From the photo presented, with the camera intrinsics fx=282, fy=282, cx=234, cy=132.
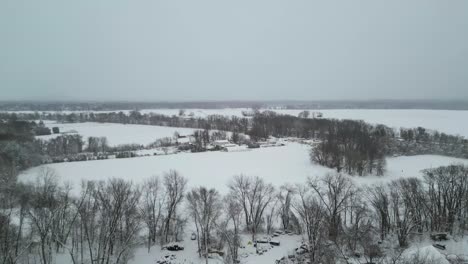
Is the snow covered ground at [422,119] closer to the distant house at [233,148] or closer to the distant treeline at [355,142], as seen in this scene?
the distant treeline at [355,142]

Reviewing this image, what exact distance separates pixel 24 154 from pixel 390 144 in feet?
204

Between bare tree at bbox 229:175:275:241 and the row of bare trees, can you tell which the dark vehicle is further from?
bare tree at bbox 229:175:275:241

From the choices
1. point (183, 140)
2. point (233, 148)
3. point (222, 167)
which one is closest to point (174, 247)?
point (222, 167)

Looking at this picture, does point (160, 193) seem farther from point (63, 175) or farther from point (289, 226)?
point (63, 175)

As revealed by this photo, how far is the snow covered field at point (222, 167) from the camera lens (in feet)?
118

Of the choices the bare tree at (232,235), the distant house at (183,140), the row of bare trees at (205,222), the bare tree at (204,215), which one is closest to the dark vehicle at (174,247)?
the row of bare trees at (205,222)

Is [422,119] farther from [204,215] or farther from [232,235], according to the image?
[204,215]

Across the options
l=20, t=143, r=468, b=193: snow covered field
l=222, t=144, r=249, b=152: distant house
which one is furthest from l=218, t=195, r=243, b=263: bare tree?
l=222, t=144, r=249, b=152: distant house

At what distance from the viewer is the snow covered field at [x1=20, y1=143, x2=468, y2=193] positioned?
35875 mm

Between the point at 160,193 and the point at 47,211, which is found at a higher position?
the point at 47,211

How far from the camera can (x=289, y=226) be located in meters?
23.0

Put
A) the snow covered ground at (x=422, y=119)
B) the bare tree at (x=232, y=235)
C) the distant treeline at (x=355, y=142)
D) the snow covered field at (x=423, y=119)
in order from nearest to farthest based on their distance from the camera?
the bare tree at (x=232, y=235), the distant treeline at (x=355, y=142), the snow covered field at (x=423, y=119), the snow covered ground at (x=422, y=119)

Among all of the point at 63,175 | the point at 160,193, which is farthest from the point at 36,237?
the point at 63,175

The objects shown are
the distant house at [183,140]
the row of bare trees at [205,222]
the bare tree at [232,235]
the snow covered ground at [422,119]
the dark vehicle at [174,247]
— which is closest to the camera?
the row of bare trees at [205,222]
